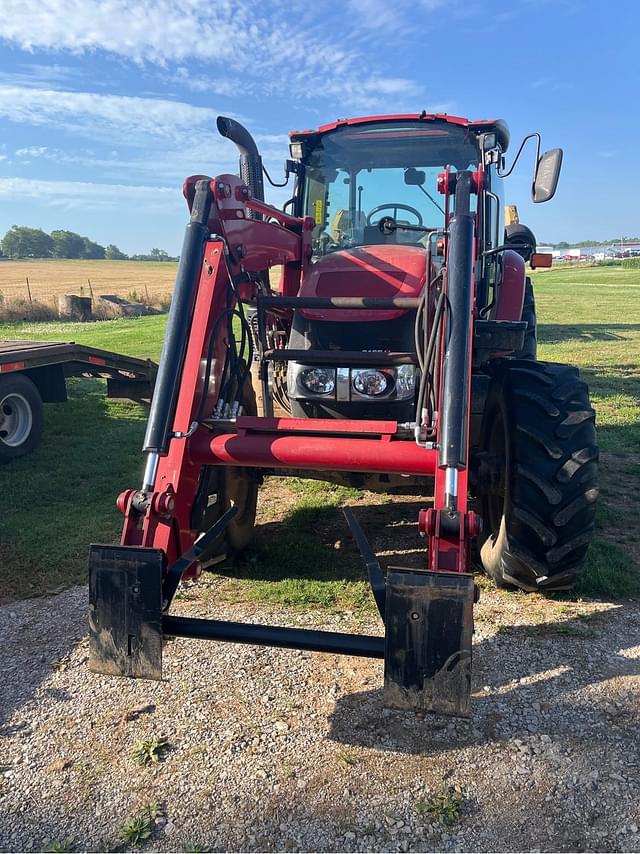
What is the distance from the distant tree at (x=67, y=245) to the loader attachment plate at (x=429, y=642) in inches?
3406

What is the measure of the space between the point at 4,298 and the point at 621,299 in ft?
82.3

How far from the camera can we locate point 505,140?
484 centimetres

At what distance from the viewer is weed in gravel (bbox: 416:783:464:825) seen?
2345 mm

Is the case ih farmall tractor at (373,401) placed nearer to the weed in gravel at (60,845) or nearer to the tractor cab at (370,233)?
the tractor cab at (370,233)

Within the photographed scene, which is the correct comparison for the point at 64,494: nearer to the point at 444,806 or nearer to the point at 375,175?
the point at 375,175

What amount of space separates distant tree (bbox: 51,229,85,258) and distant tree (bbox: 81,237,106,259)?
348 millimetres

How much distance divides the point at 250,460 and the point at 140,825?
1570 mm

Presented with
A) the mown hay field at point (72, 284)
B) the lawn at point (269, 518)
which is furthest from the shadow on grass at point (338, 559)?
the mown hay field at point (72, 284)

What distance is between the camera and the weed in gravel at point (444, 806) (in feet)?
7.69

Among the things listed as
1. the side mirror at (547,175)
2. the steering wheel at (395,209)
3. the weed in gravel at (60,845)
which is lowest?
the weed in gravel at (60,845)

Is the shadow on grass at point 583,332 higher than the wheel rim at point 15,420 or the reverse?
higher

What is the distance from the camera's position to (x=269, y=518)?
5309mm

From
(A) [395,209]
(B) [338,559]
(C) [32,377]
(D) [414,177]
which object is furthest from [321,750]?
(C) [32,377]

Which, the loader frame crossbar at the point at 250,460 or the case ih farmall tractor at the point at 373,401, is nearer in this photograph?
the loader frame crossbar at the point at 250,460
